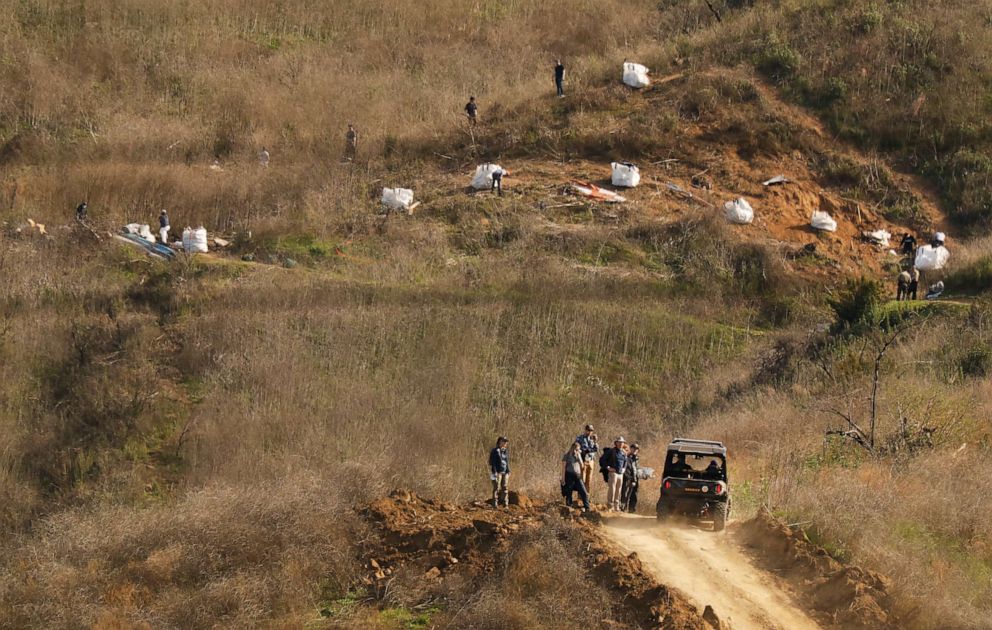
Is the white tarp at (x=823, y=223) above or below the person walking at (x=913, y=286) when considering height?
above

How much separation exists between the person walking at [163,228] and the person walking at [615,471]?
57.7 ft

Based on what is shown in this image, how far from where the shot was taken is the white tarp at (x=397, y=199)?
102 feet

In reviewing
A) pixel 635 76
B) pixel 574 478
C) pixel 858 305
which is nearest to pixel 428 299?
pixel 858 305

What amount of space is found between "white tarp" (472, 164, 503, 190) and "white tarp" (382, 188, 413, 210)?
5.73 feet

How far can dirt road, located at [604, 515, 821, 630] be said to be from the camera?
12.1m

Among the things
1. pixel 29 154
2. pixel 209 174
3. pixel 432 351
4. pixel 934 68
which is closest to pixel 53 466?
pixel 432 351

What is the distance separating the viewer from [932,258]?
29078 mm

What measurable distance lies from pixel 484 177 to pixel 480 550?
19.3 m

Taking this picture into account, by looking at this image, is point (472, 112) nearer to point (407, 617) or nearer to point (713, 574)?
point (713, 574)

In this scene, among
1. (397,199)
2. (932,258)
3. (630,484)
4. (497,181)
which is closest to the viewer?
(630,484)

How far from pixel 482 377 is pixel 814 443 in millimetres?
8065

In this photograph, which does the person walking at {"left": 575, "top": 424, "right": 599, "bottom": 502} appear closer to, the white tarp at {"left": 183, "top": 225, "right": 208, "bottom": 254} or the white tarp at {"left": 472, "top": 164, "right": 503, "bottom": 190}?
the white tarp at {"left": 183, "top": 225, "right": 208, "bottom": 254}

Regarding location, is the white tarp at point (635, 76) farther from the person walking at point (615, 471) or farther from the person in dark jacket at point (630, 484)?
the person walking at point (615, 471)

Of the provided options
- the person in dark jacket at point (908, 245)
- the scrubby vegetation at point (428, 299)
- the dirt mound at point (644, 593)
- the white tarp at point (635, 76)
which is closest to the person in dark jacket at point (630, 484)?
the scrubby vegetation at point (428, 299)
